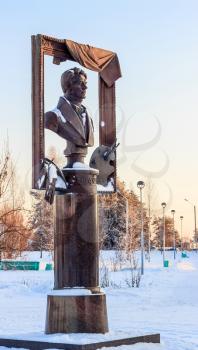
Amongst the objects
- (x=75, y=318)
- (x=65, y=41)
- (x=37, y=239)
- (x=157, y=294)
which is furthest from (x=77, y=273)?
(x=37, y=239)

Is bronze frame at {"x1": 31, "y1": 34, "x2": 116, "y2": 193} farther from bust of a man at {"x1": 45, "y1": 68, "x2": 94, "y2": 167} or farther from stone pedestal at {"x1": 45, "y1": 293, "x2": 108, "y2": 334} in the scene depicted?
stone pedestal at {"x1": 45, "y1": 293, "x2": 108, "y2": 334}

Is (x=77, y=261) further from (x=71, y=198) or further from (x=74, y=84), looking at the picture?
(x=74, y=84)

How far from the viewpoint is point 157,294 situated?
71.0ft

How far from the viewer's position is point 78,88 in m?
10.4

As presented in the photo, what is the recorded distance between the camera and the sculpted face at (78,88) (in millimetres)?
10320

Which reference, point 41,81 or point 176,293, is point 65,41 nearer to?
point 41,81

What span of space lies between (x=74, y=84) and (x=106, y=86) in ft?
3.37

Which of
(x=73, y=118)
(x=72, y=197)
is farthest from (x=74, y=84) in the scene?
(x=72, y=197)

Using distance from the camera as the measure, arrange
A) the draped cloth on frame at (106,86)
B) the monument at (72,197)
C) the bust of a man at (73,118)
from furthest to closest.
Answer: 1. the draped cloth on frame at (106,86)
2. the bust of a man at (73,118)
3. the monument at (72,197)

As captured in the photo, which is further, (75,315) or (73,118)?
(73,118)

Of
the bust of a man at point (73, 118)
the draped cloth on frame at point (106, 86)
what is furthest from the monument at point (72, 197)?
the draped cloth on frame at point (106, 86)

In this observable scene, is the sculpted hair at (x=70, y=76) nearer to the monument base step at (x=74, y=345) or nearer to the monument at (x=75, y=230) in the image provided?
the monument at (x=75, y=230)

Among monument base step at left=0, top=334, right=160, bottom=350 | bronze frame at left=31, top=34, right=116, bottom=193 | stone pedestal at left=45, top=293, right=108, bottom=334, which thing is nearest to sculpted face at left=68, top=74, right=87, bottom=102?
bronze frame at left=31, top=34, right=116, bottom=193

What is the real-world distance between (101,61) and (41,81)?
1.31m
